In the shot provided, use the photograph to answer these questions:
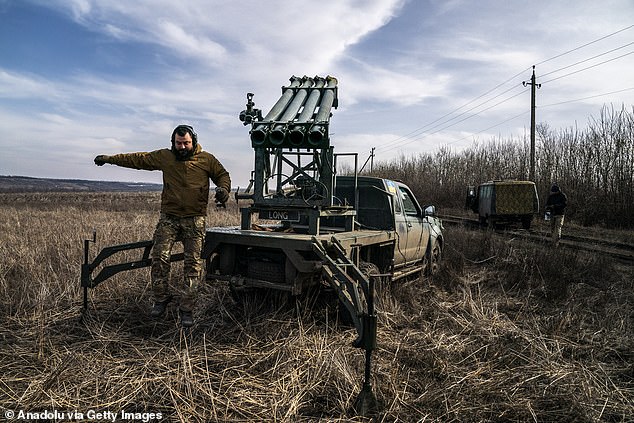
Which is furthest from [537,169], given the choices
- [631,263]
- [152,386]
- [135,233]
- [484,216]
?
[152,386]

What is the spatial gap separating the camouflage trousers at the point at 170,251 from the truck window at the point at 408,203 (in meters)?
3.41

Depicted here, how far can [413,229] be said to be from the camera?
22.7 ft

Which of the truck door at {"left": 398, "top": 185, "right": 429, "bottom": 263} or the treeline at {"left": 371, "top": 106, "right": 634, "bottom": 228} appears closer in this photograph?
the truck door at {"left": 398, "top": 185, "right": 429, "bottom": 263}

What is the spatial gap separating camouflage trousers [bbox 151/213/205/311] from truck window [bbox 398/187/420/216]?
3408 millimetres

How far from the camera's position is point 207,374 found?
3641 millimetres

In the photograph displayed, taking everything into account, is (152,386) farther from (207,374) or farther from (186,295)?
(186,295)

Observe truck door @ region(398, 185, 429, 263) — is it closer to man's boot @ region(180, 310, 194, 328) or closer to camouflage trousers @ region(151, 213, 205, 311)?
camouflage trousers @ region(151, 213, 205, 311)

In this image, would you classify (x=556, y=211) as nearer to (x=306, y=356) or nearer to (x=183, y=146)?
(x=306, y=356)

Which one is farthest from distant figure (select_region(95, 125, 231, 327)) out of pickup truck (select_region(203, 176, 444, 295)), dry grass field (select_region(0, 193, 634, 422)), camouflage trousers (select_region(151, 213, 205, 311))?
dry grass field (select_region(0, 193, 634, 422))

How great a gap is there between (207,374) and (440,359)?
2.03m

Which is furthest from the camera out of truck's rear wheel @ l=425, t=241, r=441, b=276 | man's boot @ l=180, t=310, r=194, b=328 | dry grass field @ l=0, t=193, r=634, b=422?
truck's rear wheel @ l=425, t=241, r=441, b=276

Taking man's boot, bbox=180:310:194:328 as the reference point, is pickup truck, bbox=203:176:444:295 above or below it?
above

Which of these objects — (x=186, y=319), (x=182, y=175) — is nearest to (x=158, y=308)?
(x=186, y=319)

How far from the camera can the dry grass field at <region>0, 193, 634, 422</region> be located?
10.5 feet
